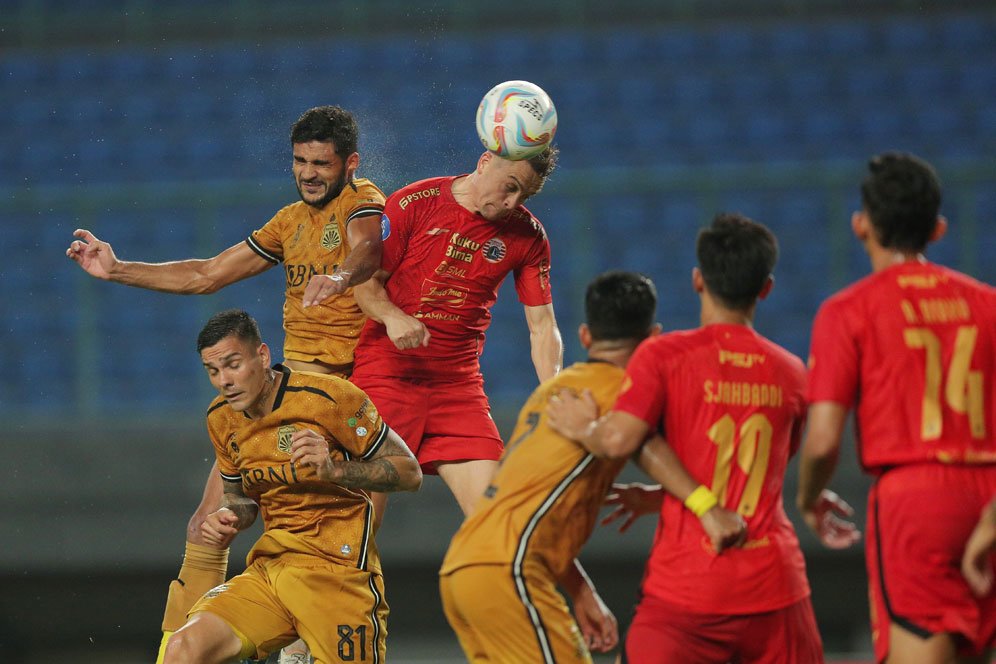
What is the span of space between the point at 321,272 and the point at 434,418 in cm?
81

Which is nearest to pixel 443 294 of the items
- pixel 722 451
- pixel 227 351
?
pixel 227 351

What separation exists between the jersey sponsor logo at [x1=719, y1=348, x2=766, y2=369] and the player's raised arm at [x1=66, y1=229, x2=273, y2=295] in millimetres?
2910

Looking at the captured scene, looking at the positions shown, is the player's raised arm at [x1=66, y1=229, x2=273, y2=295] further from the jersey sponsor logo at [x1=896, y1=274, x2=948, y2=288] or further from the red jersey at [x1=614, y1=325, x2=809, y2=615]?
the jersey sponsor logo at [x1=896, y1=274, x2=948, y2=288]

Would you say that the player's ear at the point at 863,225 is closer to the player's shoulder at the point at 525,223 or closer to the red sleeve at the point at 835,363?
the red sleeve at the point at 835,363

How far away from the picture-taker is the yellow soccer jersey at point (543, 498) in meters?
3.89

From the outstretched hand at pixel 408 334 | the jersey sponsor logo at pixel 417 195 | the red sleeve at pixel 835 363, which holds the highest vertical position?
the jersey sponsor logo at pixel 417 195

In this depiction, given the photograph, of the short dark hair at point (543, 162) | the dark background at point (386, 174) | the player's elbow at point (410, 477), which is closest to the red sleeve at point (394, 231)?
the short dark hair at point (543, 162)

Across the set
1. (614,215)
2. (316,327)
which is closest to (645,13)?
(614,215)

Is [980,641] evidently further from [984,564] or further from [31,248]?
[31,248]

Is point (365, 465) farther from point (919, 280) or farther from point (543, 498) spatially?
point (919, 280)

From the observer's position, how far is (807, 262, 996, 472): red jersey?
358 centimetres

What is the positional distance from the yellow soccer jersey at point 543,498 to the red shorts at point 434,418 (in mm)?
1738

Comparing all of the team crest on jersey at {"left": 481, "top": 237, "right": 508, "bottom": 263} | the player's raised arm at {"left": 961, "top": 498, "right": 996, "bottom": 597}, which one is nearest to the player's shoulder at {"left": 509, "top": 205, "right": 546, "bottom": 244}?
the team crest on jersey at {"left": 481, "top": 237, "right": 508, "bottom": 263}

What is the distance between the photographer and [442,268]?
18.6 ft
